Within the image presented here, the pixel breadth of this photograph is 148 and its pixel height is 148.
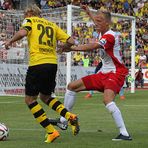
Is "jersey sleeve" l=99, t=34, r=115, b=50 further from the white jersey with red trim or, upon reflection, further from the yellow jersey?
the yellow jersey

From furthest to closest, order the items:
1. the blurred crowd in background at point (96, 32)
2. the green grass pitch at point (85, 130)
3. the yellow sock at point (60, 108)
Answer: the blurred crowd in background at point (96, 32), the yellow sock at point (60, 108), the green grass pitch at point (85, 130)

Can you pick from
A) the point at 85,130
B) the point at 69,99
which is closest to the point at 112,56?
the point at 69,99

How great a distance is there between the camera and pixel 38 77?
1033 centimetres

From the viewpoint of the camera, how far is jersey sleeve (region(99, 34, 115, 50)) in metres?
10.5

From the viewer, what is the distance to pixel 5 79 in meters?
26.5

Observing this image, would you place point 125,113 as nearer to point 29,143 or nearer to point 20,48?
point 29,143

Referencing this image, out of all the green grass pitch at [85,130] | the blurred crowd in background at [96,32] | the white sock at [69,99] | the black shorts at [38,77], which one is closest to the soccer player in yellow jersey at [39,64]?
the black shorts at [38,77]

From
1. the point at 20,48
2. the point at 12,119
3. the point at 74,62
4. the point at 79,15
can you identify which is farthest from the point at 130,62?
the point at 12,119

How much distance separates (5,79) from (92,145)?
1712 centimetres

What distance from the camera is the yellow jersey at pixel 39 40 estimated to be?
34.0ft

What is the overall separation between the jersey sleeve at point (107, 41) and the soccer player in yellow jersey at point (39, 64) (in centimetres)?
86

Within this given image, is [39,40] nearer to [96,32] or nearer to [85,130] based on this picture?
[85,130]

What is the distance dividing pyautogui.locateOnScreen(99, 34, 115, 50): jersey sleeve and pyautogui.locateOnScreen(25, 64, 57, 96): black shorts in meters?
0.93

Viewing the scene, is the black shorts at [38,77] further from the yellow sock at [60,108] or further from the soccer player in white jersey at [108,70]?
the soccer player in white jersey at [108,70]
